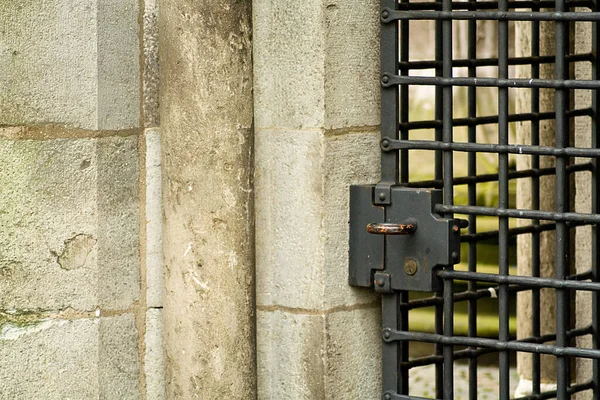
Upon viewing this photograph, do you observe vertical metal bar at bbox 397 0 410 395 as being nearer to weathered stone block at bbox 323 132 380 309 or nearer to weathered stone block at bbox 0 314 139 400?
weathered stone block at bbox 323 132 380 309

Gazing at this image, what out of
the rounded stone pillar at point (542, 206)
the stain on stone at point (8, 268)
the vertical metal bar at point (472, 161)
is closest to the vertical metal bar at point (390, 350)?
the vertical metal bar at point (472, 161)

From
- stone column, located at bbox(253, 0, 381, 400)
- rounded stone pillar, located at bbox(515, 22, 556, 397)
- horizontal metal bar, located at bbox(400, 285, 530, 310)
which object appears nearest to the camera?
stone column, located at bbox(253, 0, 381, 400)

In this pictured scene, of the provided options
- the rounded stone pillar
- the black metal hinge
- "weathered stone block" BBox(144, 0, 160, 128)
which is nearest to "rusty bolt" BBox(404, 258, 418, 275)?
the black metal hinge

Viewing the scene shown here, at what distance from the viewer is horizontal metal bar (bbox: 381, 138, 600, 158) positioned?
2.75 m

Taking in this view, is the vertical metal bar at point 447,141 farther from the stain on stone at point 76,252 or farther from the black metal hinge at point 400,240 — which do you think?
the stain on stone at point 76,252

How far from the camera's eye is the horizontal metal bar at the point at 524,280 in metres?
2.75

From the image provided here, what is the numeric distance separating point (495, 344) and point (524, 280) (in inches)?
6.4

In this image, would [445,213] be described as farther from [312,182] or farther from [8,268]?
[8,268]

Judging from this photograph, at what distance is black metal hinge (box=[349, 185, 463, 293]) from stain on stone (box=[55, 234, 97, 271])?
1.97 ft

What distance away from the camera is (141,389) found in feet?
9.76

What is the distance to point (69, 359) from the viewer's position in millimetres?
2824

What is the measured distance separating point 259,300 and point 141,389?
1.15 ft

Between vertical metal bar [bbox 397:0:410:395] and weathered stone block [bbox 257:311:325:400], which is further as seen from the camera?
vertical metal bar [bbox 397:0:410:395]

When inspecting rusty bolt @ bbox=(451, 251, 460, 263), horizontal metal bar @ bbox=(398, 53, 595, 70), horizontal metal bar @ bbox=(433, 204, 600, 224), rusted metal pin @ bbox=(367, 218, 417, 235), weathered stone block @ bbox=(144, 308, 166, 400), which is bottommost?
weathered stone block @ bbox=(144, 308, 166, 400)
